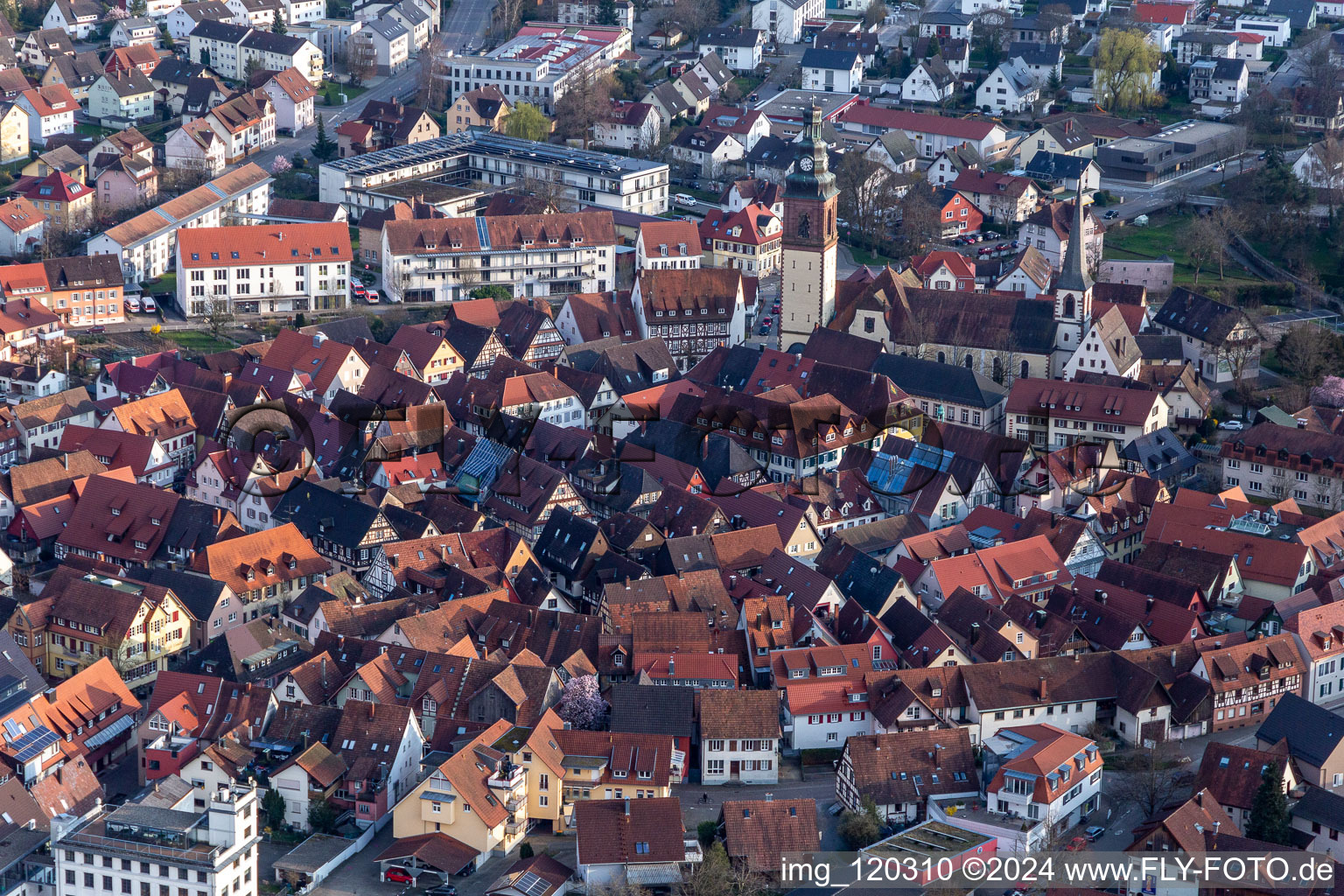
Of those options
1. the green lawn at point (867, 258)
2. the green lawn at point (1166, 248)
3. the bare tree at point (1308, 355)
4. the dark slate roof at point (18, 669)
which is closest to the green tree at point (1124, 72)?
the green lawn at point (1166, 248)

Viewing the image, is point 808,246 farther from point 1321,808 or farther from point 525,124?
point 1321,808

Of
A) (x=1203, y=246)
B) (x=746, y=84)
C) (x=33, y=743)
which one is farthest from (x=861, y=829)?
(x=746, y=84)

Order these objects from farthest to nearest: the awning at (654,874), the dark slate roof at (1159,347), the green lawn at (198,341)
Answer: the green lawn at (198,341), the dark slate roof at (1159,347), the awning at (654,874)

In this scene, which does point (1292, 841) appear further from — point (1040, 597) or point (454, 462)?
point (454, 462)

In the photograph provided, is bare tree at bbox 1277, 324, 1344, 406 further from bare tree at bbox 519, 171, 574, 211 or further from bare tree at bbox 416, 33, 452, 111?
bare tree at bbox 416, 33, 452, 111

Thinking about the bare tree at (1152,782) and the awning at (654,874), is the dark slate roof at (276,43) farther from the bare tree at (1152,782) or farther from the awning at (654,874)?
the awning at (654,874)

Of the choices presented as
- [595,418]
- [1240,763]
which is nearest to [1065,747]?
[1240,763]

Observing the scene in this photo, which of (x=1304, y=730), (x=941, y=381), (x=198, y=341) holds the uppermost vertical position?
(x=941, y=381)
